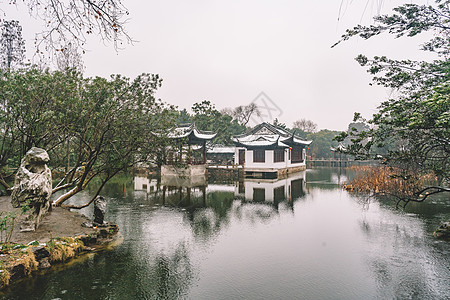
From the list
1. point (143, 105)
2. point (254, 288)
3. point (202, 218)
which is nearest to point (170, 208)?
point (202, 218)

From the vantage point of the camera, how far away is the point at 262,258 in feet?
20.3

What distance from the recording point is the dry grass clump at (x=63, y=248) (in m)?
5.65

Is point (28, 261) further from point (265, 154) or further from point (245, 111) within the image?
point (245, 111)

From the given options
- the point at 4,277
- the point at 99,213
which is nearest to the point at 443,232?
the point at 99,213

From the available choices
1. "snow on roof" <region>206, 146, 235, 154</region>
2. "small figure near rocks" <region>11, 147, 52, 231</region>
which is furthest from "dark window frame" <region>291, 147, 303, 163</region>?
"small figure near rocks" <region>11, 147, 52, 231</region>

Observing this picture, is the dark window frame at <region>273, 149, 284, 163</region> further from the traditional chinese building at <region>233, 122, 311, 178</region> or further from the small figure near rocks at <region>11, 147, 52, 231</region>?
the small figure near rocks at <region>11, 147, 52, 231</region>

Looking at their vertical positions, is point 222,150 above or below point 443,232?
above

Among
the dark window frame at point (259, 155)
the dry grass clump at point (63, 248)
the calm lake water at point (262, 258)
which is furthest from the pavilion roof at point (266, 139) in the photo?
the dry grass clump at point (63, 248)

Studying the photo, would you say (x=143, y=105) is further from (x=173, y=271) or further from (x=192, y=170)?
(x=192, y=170)

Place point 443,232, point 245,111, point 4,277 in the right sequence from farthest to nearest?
point 245,111 < point 443,232 < point 4,277

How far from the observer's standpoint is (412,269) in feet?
17.8

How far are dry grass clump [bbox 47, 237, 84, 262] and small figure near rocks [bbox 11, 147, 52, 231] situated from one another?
29.7 inches

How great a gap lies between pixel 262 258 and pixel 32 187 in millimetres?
5029

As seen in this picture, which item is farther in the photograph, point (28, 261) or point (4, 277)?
point (28, 261)
